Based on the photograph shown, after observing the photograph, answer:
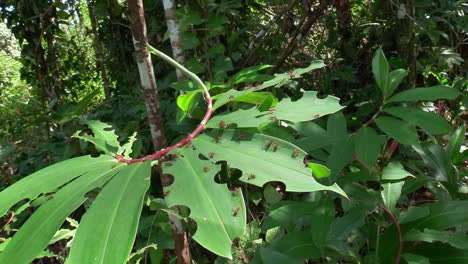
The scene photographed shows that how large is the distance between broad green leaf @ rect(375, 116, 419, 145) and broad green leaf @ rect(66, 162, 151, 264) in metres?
0.75

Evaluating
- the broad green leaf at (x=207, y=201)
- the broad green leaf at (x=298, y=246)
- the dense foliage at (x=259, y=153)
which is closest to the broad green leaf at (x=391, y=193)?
the dense foliage at (x=259, y=153)

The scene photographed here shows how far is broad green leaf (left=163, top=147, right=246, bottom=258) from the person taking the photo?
22.0 inches

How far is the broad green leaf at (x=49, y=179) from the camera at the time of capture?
678 millimetres

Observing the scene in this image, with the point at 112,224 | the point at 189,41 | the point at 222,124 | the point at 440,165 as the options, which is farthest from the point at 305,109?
the point at 189,41

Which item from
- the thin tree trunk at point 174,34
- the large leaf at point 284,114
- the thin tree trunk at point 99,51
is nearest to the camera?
the large leaf at point 284,114

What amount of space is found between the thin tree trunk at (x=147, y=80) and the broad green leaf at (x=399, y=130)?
1.93 ft

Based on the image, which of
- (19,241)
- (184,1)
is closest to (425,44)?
(184,1)

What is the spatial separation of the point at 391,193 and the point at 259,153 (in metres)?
0.74

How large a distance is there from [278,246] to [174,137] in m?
0.88

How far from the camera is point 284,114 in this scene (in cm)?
79

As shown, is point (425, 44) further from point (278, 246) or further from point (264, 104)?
point (264, 104)

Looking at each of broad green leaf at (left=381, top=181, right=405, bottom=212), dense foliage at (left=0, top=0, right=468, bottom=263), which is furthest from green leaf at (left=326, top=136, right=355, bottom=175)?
broad green leaf at (left=381, top=181, right=405, bottom=212)

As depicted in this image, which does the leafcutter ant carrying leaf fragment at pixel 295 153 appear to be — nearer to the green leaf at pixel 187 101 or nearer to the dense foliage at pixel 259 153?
the dense foliage at pixel 259 153

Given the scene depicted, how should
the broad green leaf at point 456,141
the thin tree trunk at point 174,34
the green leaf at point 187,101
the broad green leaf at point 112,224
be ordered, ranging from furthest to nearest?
the thin tree trunk at point 174,34
the broad green leaf at point 456,141
the green leaf at point 187,101
the broad green leaf at point 112,224
